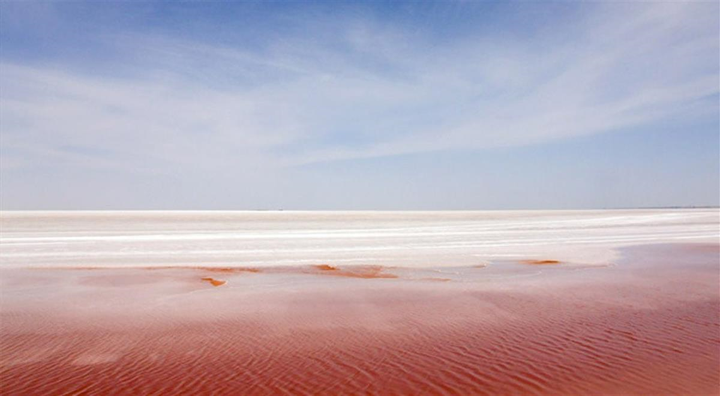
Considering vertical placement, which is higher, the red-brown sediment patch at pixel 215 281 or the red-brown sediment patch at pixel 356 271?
the red-brown sediment patch at pixel 215 281

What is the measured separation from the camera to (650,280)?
14539 millimetres

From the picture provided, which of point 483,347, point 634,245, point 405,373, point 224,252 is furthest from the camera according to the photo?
point 634,245

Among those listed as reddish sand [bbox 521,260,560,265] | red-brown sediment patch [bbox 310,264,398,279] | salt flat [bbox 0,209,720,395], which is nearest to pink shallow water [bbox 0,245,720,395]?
salt flat [bbox 0,209,720,395]

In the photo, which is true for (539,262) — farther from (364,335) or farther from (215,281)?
(215,281)

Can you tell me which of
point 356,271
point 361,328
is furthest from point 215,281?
point 361,328

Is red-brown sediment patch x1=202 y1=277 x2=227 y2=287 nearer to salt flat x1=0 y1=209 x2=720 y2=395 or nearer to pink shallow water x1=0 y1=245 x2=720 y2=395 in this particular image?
salt flat x1=0 y1=209 x2=720 y2=395

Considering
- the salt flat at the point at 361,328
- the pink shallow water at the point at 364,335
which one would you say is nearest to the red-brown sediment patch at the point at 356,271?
the salt flat at the point at 361,328

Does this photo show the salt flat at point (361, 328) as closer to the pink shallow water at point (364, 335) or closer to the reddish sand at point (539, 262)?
the pink shallow water at point (364, 335)

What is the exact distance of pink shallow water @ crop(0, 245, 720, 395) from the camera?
6.63 meters

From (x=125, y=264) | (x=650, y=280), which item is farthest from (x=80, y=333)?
(x=650, y=280)

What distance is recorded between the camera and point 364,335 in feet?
29.0

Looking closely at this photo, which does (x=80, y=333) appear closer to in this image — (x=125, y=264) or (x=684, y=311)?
(x=125, y=264)

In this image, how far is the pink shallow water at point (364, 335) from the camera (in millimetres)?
6629

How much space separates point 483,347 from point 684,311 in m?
5.68
